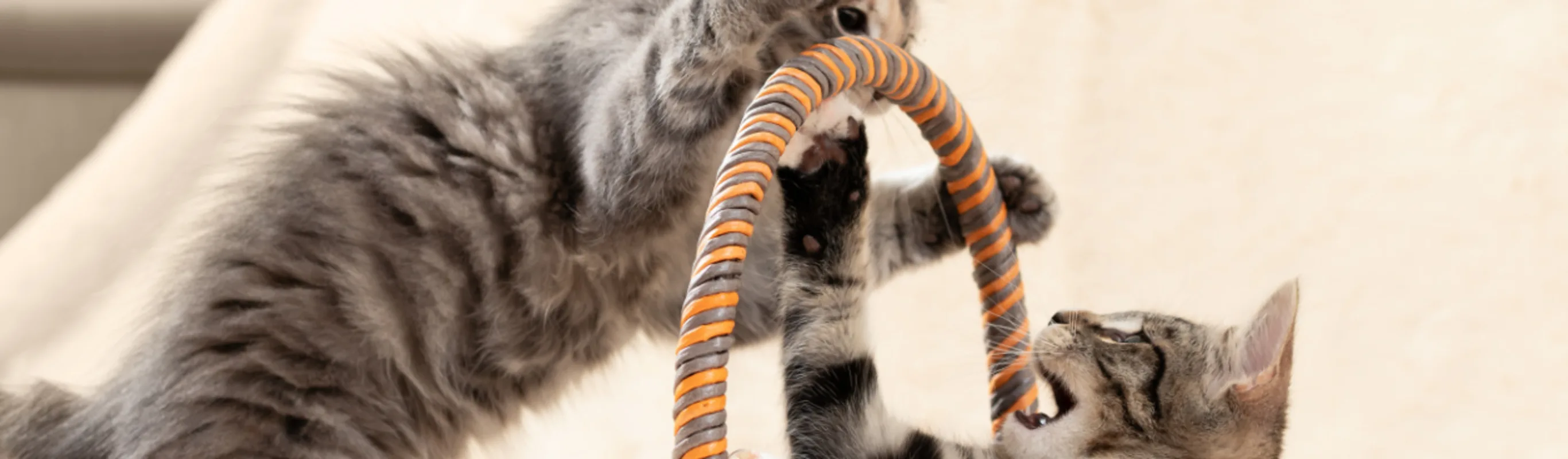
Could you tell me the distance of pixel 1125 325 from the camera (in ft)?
3.28

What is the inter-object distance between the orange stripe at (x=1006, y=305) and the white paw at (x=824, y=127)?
0.26m

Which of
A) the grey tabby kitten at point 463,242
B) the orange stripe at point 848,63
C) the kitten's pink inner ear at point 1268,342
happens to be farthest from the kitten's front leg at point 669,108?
the kitten's pink inner ear at point 1268,342

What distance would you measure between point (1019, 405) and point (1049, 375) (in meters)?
0.08

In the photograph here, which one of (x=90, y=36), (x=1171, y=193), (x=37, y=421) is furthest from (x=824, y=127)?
(x=90, y=36)

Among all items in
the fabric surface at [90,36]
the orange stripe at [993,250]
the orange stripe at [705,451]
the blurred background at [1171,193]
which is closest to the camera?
the orange stripe at [705,451]

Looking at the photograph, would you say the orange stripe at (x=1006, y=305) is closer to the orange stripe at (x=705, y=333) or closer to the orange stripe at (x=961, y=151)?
the orange stripe at (x=961, y=151)

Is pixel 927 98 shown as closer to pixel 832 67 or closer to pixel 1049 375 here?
pixel 832 67

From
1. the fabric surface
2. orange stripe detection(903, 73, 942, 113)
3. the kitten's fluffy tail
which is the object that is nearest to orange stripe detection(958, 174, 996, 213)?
orange stripe detection(903, 73, 942, 113)

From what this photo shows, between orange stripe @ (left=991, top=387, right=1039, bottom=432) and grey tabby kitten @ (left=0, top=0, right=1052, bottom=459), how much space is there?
22 centimetres

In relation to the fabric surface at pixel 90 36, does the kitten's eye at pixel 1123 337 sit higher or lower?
lower

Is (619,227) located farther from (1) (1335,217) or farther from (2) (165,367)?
(1) (1335,217)

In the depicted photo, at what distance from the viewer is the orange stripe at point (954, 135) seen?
3.25 ft

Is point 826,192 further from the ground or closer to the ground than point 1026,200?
closer to the ground

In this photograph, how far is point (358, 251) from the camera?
1089 mm
